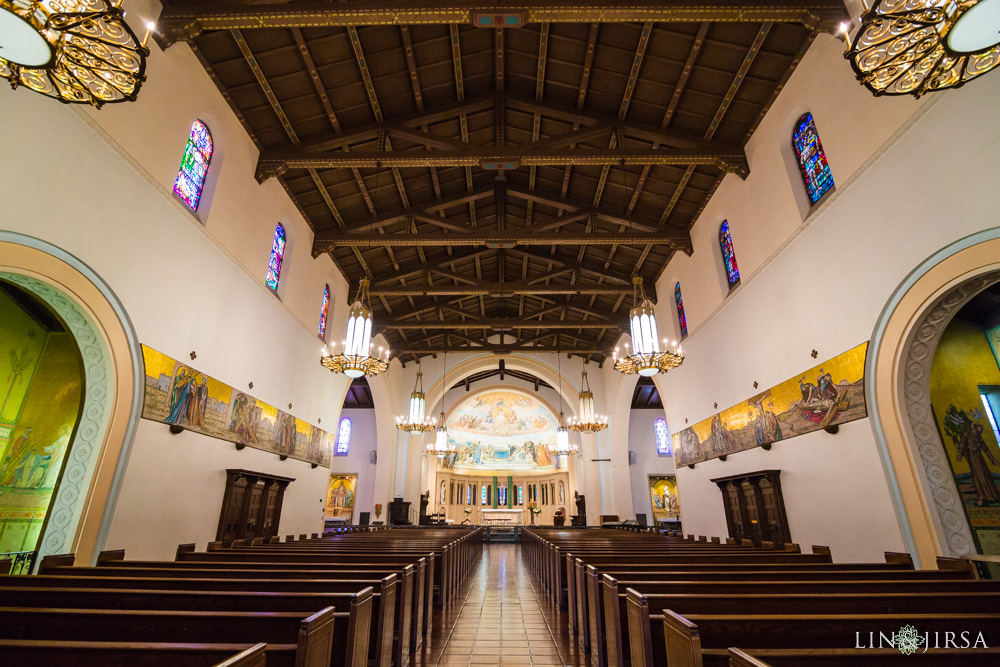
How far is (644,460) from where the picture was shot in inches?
950

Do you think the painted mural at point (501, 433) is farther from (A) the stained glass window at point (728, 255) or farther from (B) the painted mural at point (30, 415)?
(B) the painted mural at point (30, 415)

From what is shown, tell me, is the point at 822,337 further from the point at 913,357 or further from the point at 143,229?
the point at 143,229

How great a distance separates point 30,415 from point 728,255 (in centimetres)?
1343

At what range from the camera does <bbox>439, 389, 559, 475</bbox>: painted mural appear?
99.3 feet

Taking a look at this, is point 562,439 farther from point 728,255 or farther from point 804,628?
point 804,628

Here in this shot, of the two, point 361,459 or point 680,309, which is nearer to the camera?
point 680,309

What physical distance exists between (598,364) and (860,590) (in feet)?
64.7

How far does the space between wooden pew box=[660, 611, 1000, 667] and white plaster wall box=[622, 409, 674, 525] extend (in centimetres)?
2173

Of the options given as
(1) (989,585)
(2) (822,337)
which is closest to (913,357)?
(2) (822,337)

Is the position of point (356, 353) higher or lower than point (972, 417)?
higher

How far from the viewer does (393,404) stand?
69.8 feet

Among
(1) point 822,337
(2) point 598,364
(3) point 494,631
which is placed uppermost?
(2) point 598,364

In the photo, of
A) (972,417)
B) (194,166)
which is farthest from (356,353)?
(972,417)

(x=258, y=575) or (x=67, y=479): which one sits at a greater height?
(x=67, y=479)
